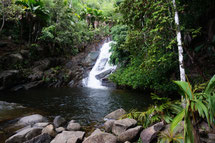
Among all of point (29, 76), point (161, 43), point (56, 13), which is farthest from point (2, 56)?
point (161, 43)

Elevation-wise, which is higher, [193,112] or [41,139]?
[193,112]

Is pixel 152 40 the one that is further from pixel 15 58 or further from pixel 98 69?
pixel 15 58

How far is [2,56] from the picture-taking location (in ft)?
39.9

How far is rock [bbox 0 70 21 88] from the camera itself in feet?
36.8

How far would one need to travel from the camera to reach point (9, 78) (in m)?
11.6

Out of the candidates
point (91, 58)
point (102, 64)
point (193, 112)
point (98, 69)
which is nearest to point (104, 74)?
point (98, 69)

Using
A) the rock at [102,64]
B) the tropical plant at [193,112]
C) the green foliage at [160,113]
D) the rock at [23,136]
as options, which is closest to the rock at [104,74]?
the rock at [102,64]

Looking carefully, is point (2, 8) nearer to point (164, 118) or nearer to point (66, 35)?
point (66, 35)

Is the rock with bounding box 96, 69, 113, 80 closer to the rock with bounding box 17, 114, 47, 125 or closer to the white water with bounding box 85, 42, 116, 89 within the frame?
the white water with bounding box 85, 42, 116, 89

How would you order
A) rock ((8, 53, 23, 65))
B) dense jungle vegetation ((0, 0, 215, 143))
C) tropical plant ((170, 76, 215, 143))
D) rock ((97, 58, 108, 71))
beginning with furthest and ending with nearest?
1. rock ((97, 58, 108, 71))
2. rock ((8, 53, 23, 65))
3. dense jungle vegetation ((0, 0, 215, 143))
4. tropical plant ((170, 76, 215, 143))

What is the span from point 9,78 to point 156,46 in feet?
42.7

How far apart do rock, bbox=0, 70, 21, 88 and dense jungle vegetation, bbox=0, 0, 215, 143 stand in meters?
2.92

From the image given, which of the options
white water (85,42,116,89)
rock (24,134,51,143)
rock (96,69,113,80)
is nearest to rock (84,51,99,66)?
white water (85,42,116,89)

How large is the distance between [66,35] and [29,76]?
632 cm
